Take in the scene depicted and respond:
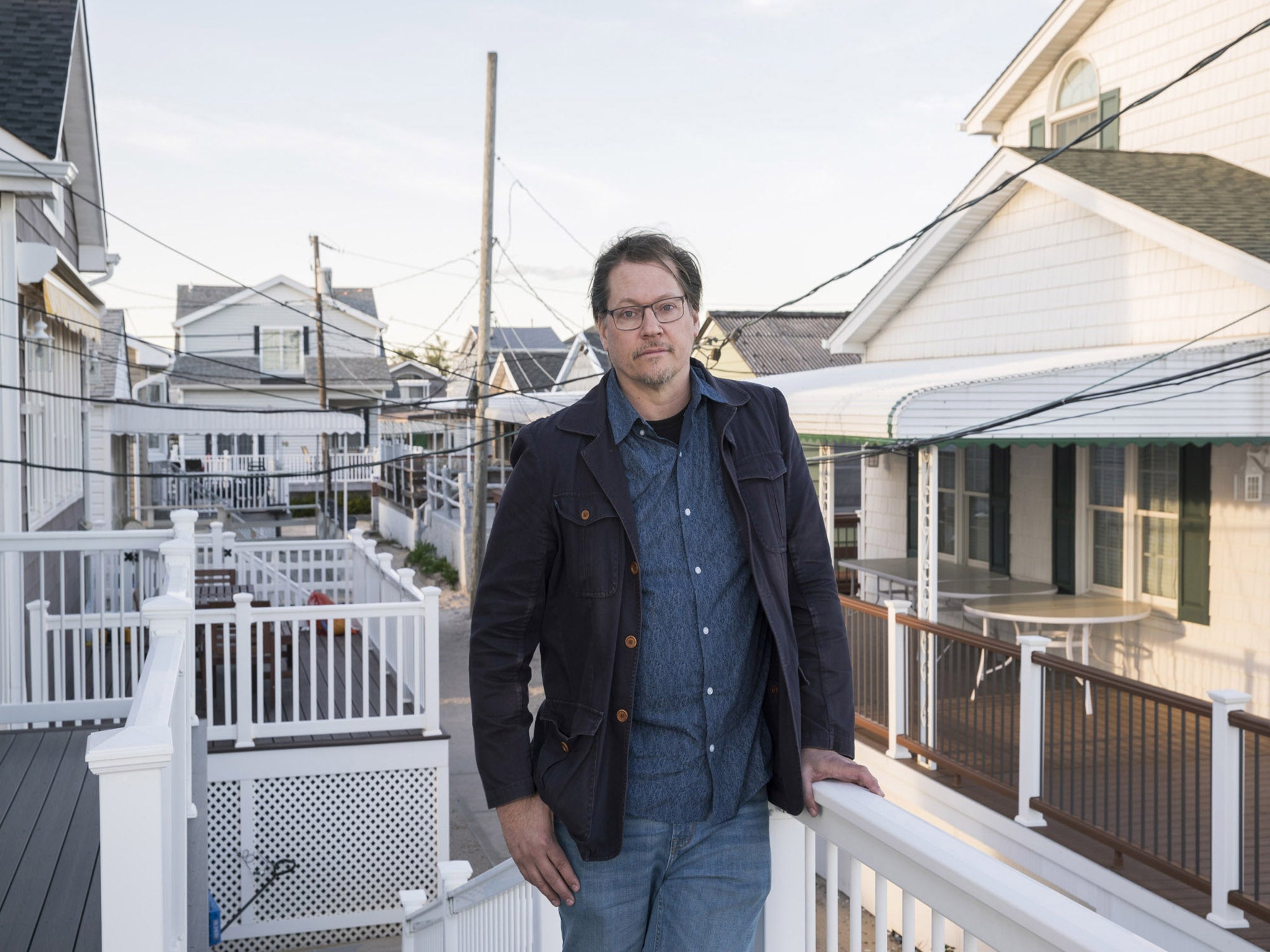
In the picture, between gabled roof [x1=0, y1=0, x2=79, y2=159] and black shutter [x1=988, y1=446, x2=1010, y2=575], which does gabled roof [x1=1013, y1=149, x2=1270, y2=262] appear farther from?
gabled roof [x1=0, y1=0, x2=79, y2=159]

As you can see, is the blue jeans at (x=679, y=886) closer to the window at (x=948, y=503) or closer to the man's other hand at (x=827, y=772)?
the man's other hand at (x=827, y=772)

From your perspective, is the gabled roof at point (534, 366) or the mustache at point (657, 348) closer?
the mustache at point (657, 348)

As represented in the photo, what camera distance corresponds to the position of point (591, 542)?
2.19 meters

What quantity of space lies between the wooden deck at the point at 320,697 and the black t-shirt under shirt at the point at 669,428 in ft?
20.4

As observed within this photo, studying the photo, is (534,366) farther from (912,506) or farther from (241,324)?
(912,506)

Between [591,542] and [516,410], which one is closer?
[591,542]

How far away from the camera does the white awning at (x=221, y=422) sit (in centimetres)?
Answer: 2350

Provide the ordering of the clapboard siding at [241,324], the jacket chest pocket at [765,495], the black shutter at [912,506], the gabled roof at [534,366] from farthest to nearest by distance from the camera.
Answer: the clapboard siding at [241,324]
the gabled roof at [534,366]
the black shutter at [912,506]
the jacket chest pocket at [765,495]

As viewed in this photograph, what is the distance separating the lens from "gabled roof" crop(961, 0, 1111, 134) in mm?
12039

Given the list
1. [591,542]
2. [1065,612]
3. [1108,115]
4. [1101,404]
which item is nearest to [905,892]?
[591,542]

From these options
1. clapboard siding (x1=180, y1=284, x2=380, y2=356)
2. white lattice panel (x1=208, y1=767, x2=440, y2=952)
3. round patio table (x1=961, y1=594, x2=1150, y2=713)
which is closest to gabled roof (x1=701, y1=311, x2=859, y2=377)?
round patio table (x1=961, y1=594, x2=1150, y2=713)

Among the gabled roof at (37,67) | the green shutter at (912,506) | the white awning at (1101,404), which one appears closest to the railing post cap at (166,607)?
the white awning at (1101,404)

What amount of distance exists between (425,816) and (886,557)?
6856 mm

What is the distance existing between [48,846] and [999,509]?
9443 mm
